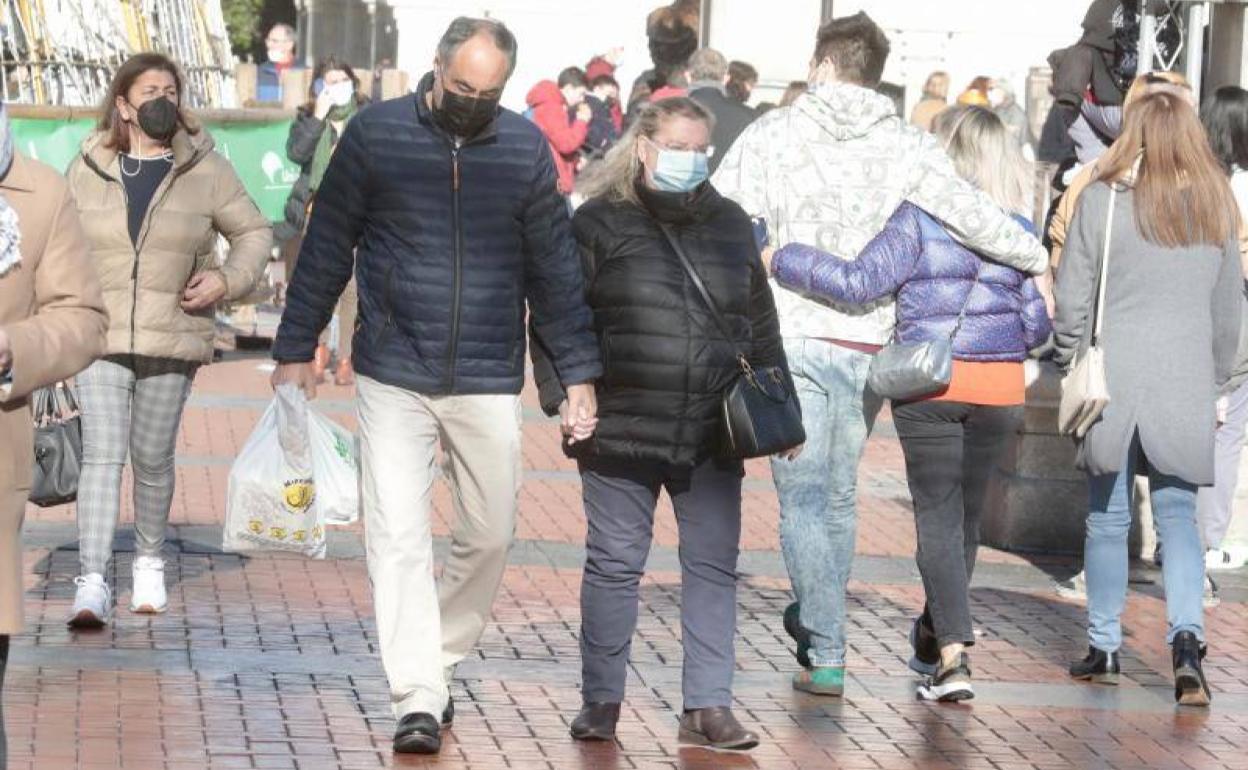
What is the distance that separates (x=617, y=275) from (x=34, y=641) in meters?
2.29

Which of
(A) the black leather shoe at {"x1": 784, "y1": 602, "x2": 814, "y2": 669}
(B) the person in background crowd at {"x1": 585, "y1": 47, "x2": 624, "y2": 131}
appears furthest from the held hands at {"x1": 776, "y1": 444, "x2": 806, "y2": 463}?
(B) the person in background crowd at {"x1": 585, "y1": 47, "x2": 624, "y2": 131}

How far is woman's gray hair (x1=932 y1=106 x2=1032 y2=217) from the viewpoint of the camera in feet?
25.5

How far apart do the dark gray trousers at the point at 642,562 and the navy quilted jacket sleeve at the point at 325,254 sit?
2.61 ft

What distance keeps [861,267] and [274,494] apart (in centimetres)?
180

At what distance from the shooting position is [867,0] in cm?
2877

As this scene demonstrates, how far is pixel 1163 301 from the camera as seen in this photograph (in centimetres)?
782

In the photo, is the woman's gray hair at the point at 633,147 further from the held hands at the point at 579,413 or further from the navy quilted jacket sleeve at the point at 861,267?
the navy quilted jacket sleeve at the point at 861,267

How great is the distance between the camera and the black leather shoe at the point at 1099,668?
810 centimetres

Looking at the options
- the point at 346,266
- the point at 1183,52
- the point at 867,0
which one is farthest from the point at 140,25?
the point at 346,266

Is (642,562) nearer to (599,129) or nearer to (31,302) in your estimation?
(31,302)

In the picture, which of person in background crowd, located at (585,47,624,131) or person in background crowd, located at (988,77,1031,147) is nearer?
person in background crowd, located at (988,77,1031,147)

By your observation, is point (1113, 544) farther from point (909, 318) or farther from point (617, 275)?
point (617, 275)

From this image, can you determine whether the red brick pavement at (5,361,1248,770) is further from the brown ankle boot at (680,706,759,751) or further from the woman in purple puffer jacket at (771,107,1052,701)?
the woman in purple puffer jacket at (771,107,1052,701)

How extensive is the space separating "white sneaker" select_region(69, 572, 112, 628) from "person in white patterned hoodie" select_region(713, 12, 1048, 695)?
2.11 metres
